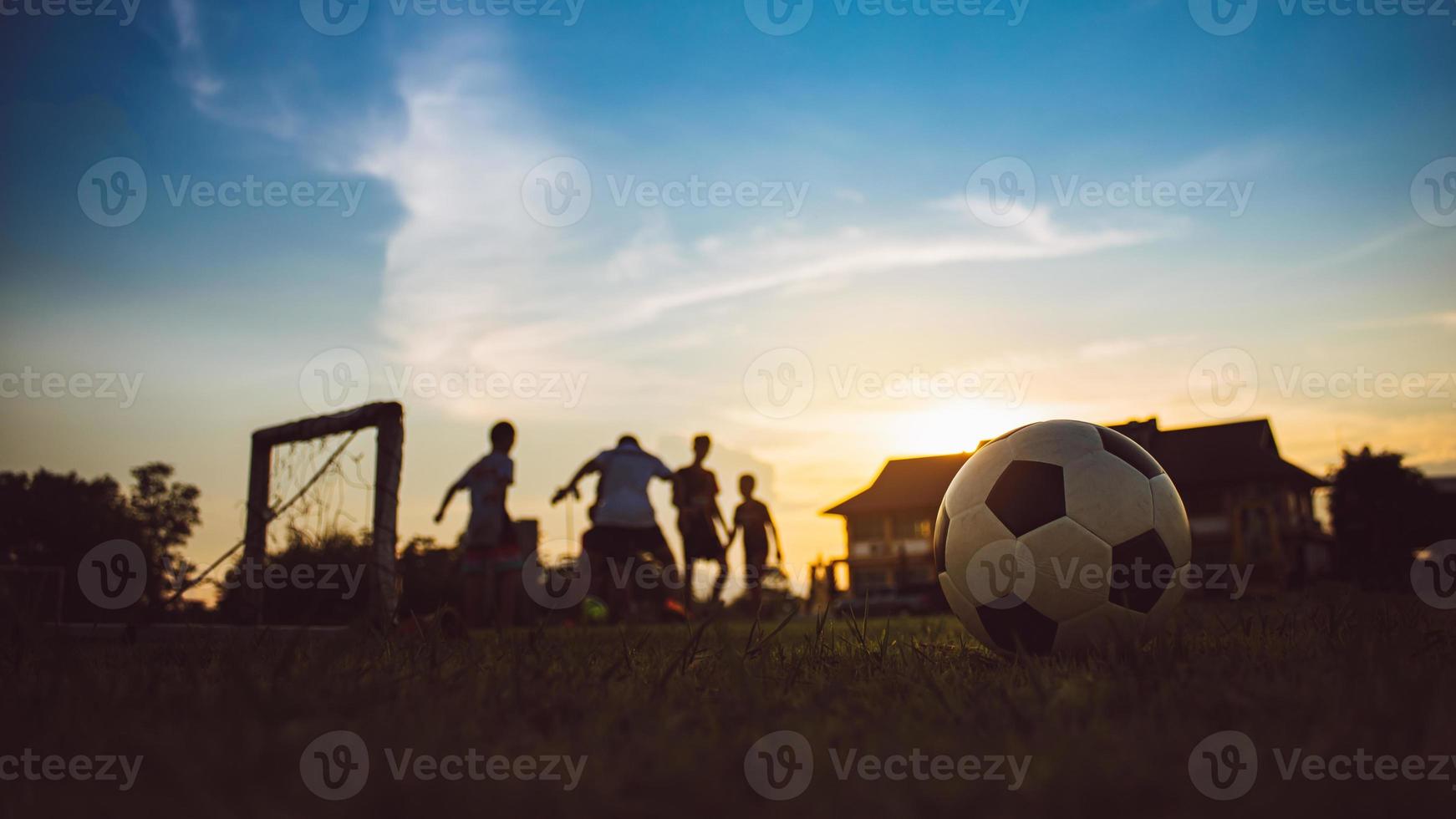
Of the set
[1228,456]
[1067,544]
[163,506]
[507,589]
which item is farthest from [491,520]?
[163,506]

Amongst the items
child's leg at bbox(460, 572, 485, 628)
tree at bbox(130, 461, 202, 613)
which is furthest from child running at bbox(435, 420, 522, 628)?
tree at bbox(130, 461, 202, 613)

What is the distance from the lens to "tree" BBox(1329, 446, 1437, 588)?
108ft

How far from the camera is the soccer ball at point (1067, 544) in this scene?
364 centimetres

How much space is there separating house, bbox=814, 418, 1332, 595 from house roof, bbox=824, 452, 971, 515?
5 cm

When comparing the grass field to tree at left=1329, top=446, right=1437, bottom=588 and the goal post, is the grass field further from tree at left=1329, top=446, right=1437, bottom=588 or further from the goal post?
tree at left=1329, top=446, right=1437, bottom=588

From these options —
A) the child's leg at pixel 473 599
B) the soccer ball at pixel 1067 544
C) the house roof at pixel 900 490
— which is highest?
the house roof at pixel 900 490

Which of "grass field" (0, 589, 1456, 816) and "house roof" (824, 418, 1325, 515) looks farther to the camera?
"house roof" (824, 418, 1325, 515)

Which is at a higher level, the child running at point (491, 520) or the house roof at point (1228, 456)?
the house roof at point (1228, 456)

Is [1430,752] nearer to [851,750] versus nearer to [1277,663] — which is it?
[851,750]

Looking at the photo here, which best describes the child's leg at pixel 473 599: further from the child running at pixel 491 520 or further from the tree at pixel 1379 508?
the tree at pixel 1379 508

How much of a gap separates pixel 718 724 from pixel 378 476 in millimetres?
7280

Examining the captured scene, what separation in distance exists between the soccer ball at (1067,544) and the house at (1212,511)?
26.3 meters

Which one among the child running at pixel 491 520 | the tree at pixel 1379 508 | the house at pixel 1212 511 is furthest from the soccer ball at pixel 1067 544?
the tree at pixel 1379 508

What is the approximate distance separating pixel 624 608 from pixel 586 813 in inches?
376
